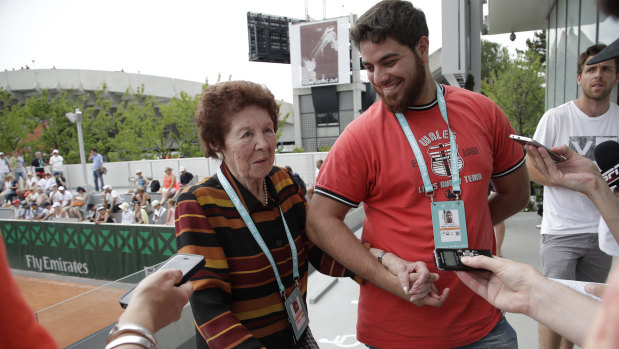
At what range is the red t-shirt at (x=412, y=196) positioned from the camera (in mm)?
1653

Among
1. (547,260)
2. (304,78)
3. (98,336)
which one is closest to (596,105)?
(547,260)

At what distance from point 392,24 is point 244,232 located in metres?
1.12

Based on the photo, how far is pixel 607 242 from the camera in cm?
Answer: 199

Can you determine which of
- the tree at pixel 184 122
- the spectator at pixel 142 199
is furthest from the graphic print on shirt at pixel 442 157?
the tree at pixel 184 122

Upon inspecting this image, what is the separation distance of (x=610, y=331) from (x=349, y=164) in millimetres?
1369

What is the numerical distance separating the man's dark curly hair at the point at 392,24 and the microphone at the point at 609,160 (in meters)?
1.32

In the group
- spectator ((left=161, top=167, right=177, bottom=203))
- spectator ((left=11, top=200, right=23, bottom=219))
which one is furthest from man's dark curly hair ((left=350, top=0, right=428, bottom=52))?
spectator ((left=11, top=200, right=23, bottom=219))

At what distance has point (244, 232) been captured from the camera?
161cm

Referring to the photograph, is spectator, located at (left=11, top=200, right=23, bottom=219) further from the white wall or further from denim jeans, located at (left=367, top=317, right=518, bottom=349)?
denim jeans, located at (left=367, top=317, right=518, bottom=349)

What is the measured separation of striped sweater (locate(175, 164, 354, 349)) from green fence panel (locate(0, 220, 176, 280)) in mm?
7399

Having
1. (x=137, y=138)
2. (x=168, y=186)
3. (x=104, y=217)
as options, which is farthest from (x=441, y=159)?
(x=137, y=138)

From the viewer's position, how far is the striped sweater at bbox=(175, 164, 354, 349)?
1405mm

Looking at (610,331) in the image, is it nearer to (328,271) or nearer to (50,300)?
(328,271)

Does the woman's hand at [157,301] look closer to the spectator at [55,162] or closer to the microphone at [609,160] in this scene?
the microphone at [609,160]
